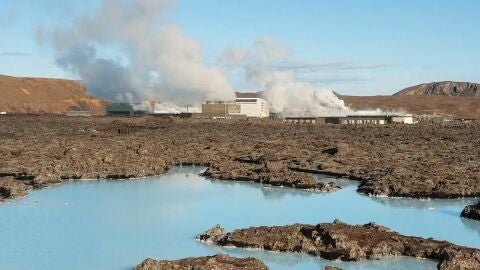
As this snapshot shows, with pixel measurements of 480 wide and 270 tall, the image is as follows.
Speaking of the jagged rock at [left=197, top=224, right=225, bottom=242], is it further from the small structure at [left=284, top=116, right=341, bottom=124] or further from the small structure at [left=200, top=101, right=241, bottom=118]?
the small structure at [left=200, top=101, right=241, bottom=118]

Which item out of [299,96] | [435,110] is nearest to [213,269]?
[299,96]

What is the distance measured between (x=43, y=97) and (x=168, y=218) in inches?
6516

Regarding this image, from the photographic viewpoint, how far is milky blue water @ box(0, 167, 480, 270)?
12.1m

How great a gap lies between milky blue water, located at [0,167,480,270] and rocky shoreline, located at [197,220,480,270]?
309mm

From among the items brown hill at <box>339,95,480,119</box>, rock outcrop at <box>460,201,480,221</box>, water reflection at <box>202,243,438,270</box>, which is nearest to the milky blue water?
water reflection at <box>202,243,438,270</box>

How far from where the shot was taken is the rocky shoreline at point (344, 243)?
11.8 m

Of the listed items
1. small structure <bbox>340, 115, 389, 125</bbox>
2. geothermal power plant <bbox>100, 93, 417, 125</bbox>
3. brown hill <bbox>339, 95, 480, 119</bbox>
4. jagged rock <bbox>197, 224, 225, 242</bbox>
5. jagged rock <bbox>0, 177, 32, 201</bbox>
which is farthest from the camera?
brown hill <bbox>339, 95, 480, 119</bbox>

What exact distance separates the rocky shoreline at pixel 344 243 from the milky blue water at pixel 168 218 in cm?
31

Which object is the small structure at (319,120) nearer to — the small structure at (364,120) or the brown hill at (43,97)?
the small structure at (364,120)

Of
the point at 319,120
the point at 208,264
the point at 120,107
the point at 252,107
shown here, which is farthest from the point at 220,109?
the point at 208,264

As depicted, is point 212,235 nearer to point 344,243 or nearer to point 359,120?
point 344,243

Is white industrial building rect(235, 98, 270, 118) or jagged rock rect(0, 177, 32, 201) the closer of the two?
jagged rock rect(0, 177, 32, 201)

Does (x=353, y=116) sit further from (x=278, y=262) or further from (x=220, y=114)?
(x=278, y=262)

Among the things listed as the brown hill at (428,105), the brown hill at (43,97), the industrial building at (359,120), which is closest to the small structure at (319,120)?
the industrial building at (359,120)
